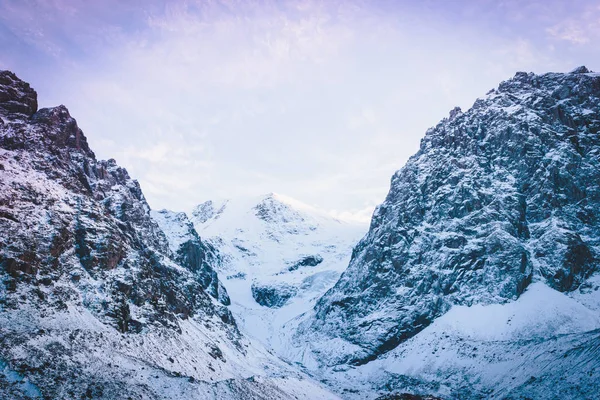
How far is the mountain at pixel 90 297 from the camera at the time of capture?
6316 centimetres

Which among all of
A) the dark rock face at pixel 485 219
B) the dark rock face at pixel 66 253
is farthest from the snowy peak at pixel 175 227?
the dark rock face at pixel 485 219

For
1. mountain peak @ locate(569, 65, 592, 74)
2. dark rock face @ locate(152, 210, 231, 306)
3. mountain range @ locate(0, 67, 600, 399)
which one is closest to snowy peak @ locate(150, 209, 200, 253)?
dark rock face @ locate(152, 210, 231, 306)

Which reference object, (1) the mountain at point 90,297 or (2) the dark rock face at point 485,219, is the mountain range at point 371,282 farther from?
(2) the dark rock face at point 485,219

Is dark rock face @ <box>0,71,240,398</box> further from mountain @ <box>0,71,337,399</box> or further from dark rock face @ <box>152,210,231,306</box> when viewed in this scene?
dark rock face @ <box>152,210,231,306</box>

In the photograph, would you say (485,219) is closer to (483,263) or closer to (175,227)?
(483,263)

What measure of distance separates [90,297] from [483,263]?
9688cm

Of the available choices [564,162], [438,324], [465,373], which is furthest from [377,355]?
[564,162]

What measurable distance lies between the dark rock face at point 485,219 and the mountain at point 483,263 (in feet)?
1.22

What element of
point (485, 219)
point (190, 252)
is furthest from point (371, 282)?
point (190, 252)

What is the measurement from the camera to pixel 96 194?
117188mm

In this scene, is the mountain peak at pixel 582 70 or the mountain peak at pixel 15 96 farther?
the mountain peak at pixel 582 70

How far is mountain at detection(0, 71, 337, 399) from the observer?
63156 millimetres

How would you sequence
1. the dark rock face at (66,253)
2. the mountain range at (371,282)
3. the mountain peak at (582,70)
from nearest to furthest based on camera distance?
1. the dark rock face at (66,253)
2. the mountain range at (371,282)
3. the mountain peak at (582,70)

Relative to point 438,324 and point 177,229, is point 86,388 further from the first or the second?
point 177,229
